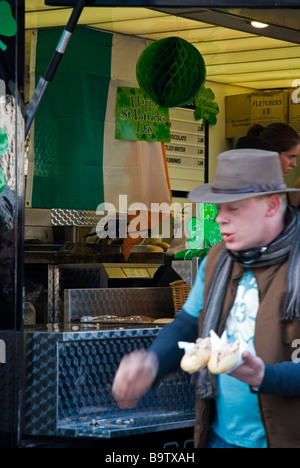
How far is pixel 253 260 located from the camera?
2592mm

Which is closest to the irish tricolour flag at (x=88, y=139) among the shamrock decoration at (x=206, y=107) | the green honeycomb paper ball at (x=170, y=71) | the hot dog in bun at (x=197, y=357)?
the green honeycomb paper ball at (x=170, y=71)

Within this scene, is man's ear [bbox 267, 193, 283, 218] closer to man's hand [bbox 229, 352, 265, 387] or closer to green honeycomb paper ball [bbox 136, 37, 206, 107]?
man's hand [bbox 229, 352, 265, 387]

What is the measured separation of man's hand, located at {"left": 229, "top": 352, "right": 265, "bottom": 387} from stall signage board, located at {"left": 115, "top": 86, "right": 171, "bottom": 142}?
430cm

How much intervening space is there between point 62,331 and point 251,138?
1.33 metres

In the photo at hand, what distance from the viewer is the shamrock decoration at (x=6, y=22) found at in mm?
3852

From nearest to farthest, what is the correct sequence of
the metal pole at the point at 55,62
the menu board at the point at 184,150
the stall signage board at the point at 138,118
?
the metal pole at the point at 55,62
the stall signage board at the point at 138,118
the menu board at the point at 184,150

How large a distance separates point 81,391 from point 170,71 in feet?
7.65

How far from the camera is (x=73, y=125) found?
19.9 feet

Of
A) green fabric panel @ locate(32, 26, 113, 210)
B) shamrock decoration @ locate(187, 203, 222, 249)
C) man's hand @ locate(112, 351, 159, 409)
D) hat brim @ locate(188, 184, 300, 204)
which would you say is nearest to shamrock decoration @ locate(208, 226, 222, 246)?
shamrock decoration @ locate(187, 203, 222, 249)

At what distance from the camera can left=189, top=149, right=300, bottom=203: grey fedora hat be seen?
8.59 ft

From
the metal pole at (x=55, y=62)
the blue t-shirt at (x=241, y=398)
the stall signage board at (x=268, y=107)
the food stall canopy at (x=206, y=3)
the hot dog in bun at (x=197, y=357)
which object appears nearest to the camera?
the hot dog in bun at (x=197, y=357)

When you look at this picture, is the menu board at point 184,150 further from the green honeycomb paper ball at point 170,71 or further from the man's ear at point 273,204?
the man's ear at point 273,204

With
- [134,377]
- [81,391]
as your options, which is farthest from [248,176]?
[81,391]

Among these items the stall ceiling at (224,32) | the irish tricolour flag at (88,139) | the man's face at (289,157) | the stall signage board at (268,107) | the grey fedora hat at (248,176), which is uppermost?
the stall ceiling at (224,32)
